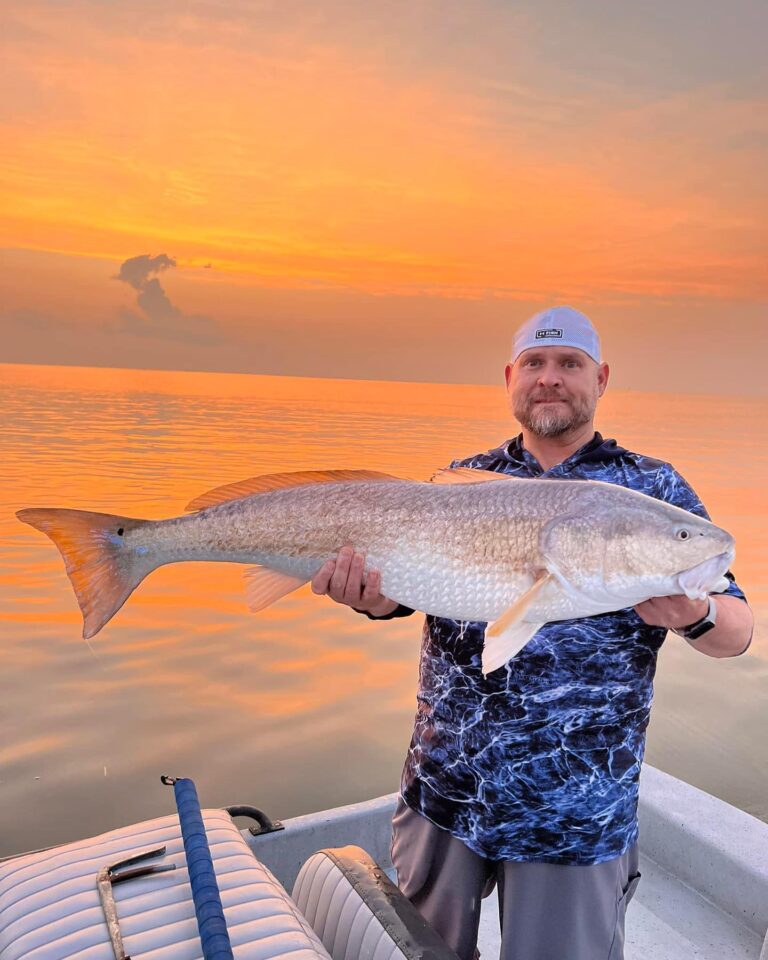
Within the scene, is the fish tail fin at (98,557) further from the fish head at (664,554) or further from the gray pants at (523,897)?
the fish head at (664,554)

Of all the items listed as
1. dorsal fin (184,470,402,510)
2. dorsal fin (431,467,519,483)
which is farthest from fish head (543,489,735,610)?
dorsal fin (184,470,402,510)

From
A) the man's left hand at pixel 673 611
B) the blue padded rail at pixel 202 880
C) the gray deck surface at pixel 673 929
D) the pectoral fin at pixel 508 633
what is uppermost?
the man's left hand at pixel 673 611

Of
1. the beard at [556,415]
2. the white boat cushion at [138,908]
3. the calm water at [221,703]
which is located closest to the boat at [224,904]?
the white boat cushion at [138,908]

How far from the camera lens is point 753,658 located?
402 inches

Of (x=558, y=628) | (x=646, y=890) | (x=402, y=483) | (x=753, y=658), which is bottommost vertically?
(x=646, y=890)

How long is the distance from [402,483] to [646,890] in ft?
10.4

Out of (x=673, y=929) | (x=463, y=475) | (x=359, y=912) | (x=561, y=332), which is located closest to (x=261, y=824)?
(x=359, y=912)

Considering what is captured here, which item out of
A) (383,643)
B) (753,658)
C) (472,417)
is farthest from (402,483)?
(472,417)

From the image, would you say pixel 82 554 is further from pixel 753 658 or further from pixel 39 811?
pixel 753 658

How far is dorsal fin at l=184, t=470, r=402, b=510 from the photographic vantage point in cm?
318

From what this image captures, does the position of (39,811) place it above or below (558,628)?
below

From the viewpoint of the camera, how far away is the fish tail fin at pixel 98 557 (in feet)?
10.2

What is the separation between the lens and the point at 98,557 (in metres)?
3.14

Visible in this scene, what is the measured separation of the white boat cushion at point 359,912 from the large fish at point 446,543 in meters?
0.80
